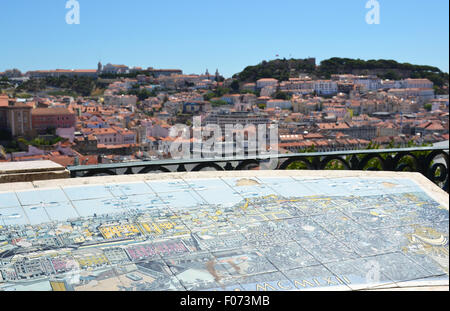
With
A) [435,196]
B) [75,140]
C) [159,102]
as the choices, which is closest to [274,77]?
[159,102]

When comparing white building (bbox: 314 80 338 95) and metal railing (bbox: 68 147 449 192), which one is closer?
metal railing (bbox: 68 147 449 192)

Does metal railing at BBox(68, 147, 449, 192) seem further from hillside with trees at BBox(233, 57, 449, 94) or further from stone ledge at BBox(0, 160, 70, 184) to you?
hillside with trees at BBox(233, 57, 449, 94)

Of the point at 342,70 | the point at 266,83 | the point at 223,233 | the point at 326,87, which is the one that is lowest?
the point at 223,233

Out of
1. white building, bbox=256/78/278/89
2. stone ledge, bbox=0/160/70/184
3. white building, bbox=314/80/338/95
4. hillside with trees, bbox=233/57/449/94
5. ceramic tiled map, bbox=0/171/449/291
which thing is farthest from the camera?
white building, bbox=314/80/338/95

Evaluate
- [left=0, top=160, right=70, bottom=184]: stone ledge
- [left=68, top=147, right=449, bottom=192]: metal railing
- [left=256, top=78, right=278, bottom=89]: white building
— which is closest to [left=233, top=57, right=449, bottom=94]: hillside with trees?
[left=256, top=78, right=278, bottom=89]: white building

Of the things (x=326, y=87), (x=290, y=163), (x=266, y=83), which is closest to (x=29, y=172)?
(x=290, y=163)

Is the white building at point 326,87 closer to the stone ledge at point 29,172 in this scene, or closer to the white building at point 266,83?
the white building at point 266,83

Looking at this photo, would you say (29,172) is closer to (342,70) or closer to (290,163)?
(290,163)

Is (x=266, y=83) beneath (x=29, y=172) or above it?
above

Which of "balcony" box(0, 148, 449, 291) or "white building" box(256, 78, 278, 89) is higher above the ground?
"white building" box(256, 78, 278, 89)
